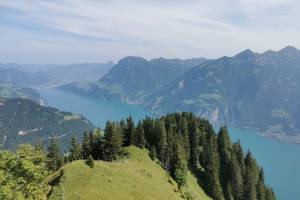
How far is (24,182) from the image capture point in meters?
46.2

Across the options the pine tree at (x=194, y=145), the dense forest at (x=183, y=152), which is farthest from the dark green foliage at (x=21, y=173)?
the pine tree at (x=194, y=145)

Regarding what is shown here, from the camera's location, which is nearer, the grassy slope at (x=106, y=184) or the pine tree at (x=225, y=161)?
the grassy slope at (x=106, y=184)

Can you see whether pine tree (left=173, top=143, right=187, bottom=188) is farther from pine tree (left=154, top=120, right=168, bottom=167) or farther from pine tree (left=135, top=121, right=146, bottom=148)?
pine tree (left=135, top=121, right=146, bottom=148)

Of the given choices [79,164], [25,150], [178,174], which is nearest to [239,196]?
[178,174]

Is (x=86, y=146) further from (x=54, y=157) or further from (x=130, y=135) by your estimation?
(x=130, y=135)

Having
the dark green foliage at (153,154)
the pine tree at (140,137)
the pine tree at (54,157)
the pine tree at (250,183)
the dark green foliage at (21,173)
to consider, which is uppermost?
the dark green foliage at (21,173)

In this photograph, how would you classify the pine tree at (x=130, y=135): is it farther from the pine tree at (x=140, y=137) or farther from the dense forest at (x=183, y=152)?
the pine tree at (x=140, y=137)

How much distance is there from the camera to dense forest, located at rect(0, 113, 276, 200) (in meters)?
111

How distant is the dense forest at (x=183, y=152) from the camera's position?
364 feet

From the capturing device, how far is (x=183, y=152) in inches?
5022

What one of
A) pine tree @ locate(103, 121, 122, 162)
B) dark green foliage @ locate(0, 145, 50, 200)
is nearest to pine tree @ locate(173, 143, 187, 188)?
pine tree @ locate(103, 121, 122, 162)

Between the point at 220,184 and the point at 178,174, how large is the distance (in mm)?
31515

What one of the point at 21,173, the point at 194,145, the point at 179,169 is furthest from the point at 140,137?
the point at 21,173

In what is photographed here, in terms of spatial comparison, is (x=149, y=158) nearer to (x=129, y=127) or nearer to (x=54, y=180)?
(x=129, y=127)
